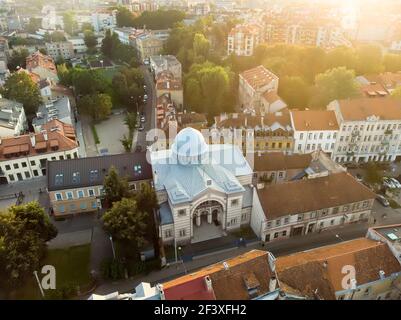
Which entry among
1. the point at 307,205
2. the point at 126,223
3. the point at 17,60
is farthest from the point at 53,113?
the point at 17,60

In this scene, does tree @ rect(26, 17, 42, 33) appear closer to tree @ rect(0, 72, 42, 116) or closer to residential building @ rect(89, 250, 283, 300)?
tree @ rect(0, 72, 42, 116)

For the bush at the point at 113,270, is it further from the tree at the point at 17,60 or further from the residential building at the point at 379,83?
the tree at the point at 17,60

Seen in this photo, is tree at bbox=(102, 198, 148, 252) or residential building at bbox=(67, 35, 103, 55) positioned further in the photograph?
residential building at bbox=(67, 35, 103, 55)

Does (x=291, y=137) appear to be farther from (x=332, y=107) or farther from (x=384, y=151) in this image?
(x=384, y=151)

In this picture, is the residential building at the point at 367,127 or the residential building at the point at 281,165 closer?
the residential building at the point at 281,165

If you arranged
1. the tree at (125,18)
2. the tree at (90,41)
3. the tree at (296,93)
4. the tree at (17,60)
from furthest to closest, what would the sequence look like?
the tree at (125,18), the tree at (90,41), the tree at (17,60), the tree at (296,93)

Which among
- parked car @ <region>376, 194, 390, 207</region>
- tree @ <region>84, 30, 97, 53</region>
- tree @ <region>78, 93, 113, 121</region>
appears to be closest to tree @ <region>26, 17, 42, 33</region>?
tree @ <region>84, 30, 97, 53</region>

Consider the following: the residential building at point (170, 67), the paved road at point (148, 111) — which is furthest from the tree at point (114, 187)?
the residential building at point (170, 67)

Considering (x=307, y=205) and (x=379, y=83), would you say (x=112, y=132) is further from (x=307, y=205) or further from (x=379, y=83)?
(x=379, y=83)
